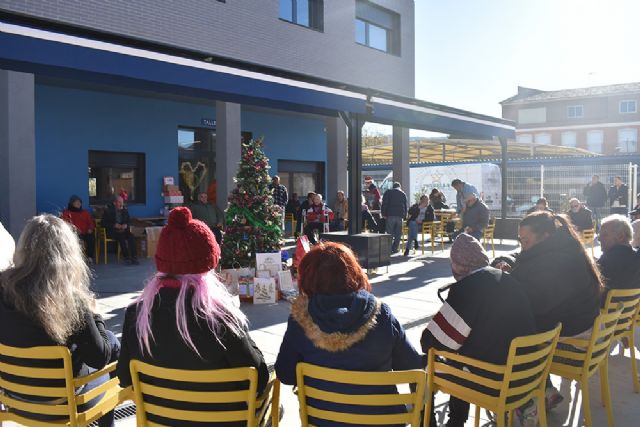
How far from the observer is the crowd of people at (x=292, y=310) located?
7.98ft

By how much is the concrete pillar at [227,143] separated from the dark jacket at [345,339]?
36.4 ft

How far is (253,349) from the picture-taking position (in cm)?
252

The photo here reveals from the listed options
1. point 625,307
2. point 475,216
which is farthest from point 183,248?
point 475,216

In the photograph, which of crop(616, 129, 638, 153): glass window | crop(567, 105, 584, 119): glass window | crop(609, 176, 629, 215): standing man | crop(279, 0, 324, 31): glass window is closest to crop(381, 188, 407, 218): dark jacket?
crop(279, 0, 324, 31): glass window

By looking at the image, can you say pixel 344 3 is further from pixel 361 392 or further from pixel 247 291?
pixel 361 392

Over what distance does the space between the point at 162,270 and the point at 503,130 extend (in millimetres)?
13676

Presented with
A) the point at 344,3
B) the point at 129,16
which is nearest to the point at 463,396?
the point at 129,16

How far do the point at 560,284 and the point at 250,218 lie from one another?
4667 millimetres

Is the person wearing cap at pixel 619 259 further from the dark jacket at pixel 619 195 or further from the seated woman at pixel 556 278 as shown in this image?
the dark jacket at pixel 619 195

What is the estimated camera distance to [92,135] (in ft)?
42.0

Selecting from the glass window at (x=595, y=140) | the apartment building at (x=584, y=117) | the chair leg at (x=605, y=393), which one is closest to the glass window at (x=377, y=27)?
the chair leg at (x=605, y=393)

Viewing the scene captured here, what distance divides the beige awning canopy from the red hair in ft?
70.4

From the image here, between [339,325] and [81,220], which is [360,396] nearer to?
[339,325]

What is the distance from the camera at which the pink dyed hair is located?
2.39 m
